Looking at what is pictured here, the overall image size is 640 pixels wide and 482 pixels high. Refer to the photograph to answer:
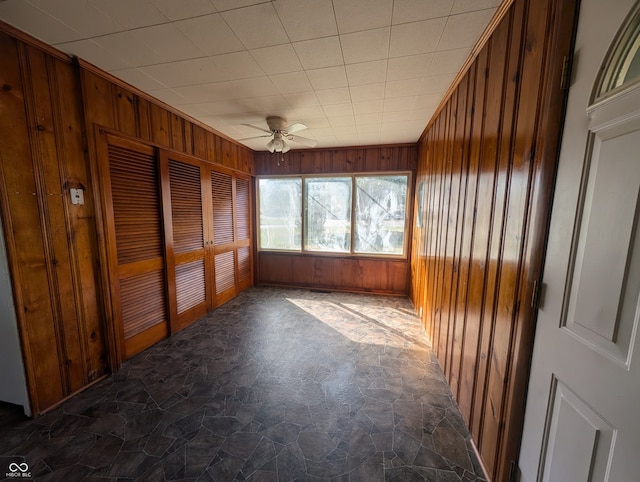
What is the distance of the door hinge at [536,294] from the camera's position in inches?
41.1

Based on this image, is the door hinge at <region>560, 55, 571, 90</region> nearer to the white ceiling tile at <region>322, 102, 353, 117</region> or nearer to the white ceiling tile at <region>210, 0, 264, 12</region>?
the white ceiling tile at <region>210, 0, 264, 12</region>

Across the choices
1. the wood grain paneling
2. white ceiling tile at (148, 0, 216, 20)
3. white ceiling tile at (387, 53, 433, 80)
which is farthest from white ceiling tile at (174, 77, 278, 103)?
white ceiling tile at (387, 53, 433, 80)

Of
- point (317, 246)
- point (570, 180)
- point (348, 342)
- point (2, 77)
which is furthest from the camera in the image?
point (317, 246)

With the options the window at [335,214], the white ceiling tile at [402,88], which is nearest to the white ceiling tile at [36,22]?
the white ceiling tile at [402,88]

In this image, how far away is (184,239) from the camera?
3016 millimetres

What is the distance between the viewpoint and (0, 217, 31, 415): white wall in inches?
62.1

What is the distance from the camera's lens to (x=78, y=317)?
1923 millimetres

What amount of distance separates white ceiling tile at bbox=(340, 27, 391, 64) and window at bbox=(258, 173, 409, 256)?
7.99ft

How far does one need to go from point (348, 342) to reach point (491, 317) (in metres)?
1.63

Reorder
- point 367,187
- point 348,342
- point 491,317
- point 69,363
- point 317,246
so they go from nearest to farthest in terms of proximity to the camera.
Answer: point 491,317
point 69,363
point 348,342
point 367,187
point 317,246

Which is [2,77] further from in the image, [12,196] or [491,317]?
[491,317]

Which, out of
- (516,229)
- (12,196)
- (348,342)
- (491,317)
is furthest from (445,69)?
(12,196)

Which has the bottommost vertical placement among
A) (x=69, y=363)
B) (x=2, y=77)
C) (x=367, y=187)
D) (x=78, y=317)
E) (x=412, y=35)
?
(x=69, y=363)

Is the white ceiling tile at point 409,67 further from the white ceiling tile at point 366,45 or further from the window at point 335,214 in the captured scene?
the window at point 335,214
